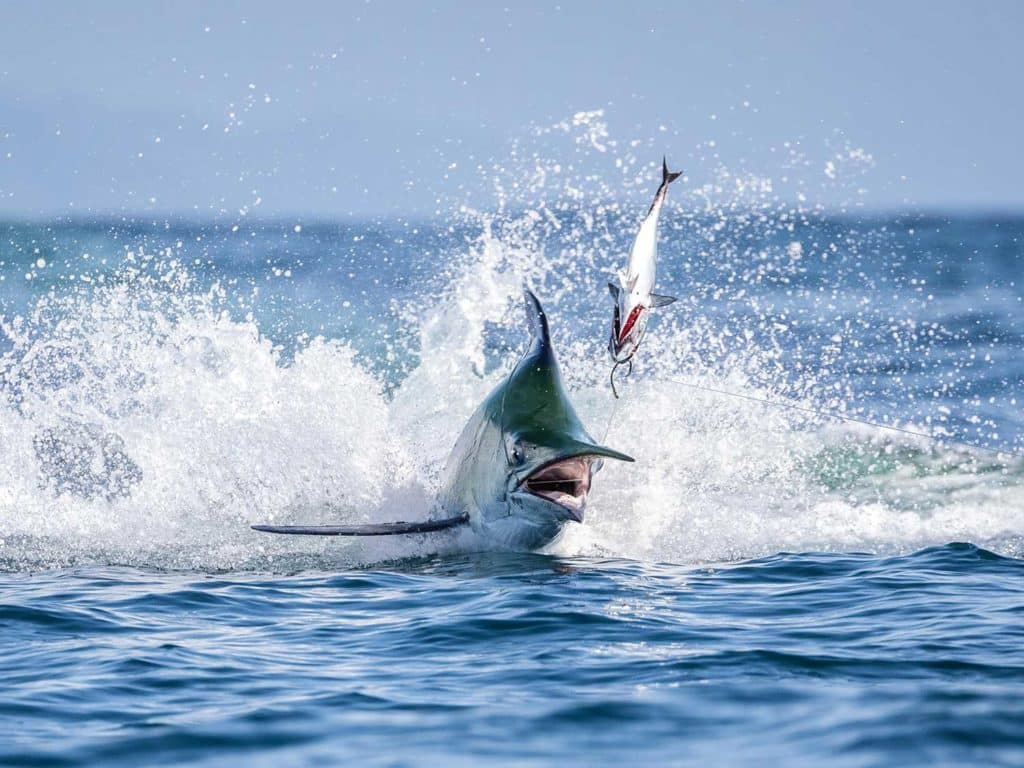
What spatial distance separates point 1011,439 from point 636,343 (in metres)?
18.8

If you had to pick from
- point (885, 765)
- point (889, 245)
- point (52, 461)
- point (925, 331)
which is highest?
point (889, 245)

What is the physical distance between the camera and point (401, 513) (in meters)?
12.9

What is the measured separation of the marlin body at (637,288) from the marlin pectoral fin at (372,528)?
108 inches

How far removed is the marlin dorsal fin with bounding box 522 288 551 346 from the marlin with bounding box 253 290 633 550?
0.01 meters

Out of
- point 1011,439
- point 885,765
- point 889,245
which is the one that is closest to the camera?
point 885,765

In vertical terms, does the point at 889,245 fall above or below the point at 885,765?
above

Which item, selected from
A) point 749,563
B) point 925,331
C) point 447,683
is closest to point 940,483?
point 749,563

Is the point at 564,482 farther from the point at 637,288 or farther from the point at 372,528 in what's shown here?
the point at 637,288

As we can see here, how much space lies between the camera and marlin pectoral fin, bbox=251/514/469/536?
1091 centimetres

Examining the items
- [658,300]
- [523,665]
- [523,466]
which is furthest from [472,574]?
[523,665]

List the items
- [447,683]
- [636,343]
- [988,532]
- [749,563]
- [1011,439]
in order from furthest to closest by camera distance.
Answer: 1. [1011,439]
2. [988,532]
3. [749,563]
4. [636,343]
5. [447,683]

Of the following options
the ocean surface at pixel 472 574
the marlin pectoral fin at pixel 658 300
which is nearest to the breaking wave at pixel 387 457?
the ocean surface at pixel 472 574

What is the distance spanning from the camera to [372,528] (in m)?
11.2

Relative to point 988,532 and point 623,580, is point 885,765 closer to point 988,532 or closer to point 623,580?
point 623,580
